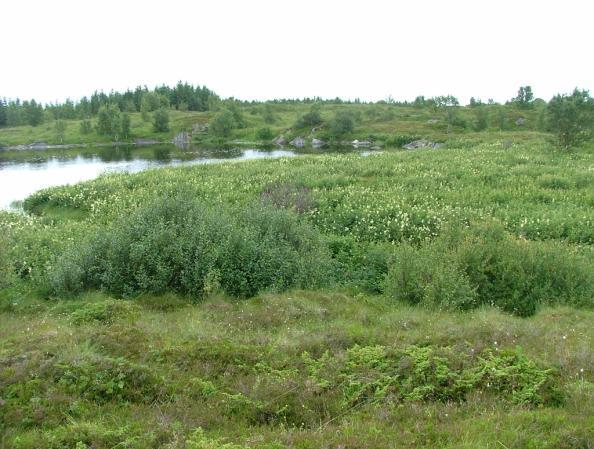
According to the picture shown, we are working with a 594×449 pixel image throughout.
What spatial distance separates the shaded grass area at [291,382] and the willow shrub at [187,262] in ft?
7.71

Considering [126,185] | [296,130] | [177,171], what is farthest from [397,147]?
[126,185]

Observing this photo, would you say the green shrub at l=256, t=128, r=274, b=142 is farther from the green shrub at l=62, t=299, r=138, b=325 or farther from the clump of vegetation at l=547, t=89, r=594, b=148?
the green shrub at l=62, t=299, r=138, b=325

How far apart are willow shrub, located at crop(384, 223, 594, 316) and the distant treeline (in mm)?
135110

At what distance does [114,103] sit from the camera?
14925 centimetres

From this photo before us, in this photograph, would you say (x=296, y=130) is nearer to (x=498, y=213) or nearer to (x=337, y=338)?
(x=498, y=213)

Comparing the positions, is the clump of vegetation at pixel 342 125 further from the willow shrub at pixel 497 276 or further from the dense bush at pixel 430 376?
the dense bush at pixel 430 376

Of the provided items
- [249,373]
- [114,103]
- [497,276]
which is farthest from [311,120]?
[249,373]

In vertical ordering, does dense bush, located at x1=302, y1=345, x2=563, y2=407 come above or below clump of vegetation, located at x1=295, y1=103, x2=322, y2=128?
below

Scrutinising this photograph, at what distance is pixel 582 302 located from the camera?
39.6ft

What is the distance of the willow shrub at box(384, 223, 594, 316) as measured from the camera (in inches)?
470

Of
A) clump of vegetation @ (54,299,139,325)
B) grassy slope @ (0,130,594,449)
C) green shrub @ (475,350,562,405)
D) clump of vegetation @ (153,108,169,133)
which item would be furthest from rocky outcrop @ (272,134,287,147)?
green shrub @ (475,350,562,405)

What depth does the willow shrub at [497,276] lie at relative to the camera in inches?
470

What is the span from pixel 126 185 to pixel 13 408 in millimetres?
25510

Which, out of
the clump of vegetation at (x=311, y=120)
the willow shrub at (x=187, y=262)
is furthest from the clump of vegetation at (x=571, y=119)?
the clump of vegetation at (x=311, y=120)
